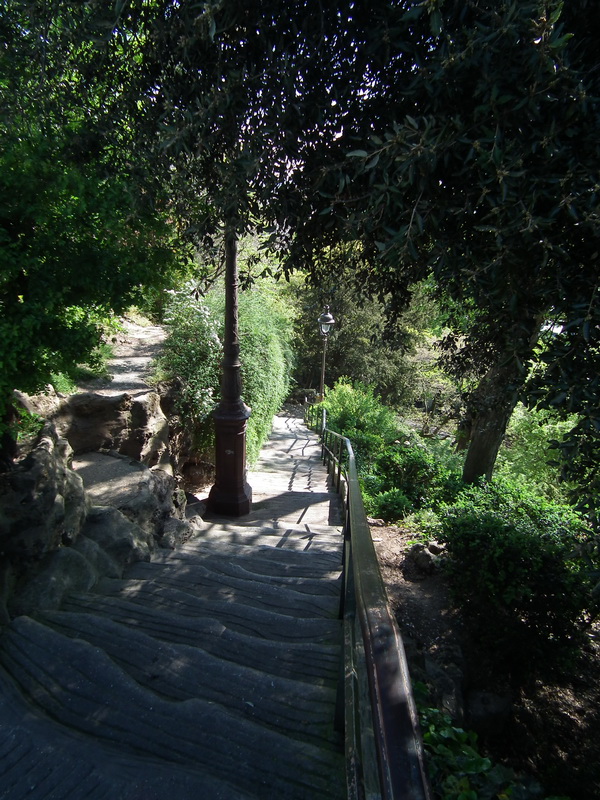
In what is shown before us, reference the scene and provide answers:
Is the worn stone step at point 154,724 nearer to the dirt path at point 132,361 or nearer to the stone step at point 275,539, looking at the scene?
the stone step at point 275,539

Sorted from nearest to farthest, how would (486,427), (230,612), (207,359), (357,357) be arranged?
(230,612)
(486,427)
(207,359)
(357,357)

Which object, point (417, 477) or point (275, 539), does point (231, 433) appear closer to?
point (275, 539)

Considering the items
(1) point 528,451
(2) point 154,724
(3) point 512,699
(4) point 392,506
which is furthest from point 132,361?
(1) point 528,451

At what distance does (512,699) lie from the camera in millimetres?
4250

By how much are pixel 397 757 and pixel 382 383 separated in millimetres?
24074

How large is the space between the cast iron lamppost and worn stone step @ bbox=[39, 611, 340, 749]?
3.69 metres

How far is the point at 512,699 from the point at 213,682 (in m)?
A: 3.41

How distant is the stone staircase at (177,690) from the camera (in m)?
1.66

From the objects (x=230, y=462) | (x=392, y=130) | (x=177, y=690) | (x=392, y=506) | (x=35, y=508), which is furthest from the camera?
(x=392, y=506)

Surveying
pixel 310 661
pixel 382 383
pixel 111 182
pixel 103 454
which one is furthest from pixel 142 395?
pixel 382 383

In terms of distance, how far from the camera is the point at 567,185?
6.43 ft

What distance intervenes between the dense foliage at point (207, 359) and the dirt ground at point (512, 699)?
4.59m

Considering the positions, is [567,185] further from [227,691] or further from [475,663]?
[475,663]

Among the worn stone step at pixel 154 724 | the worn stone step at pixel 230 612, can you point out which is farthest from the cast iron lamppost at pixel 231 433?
the worn stone step at pixel 154 724
